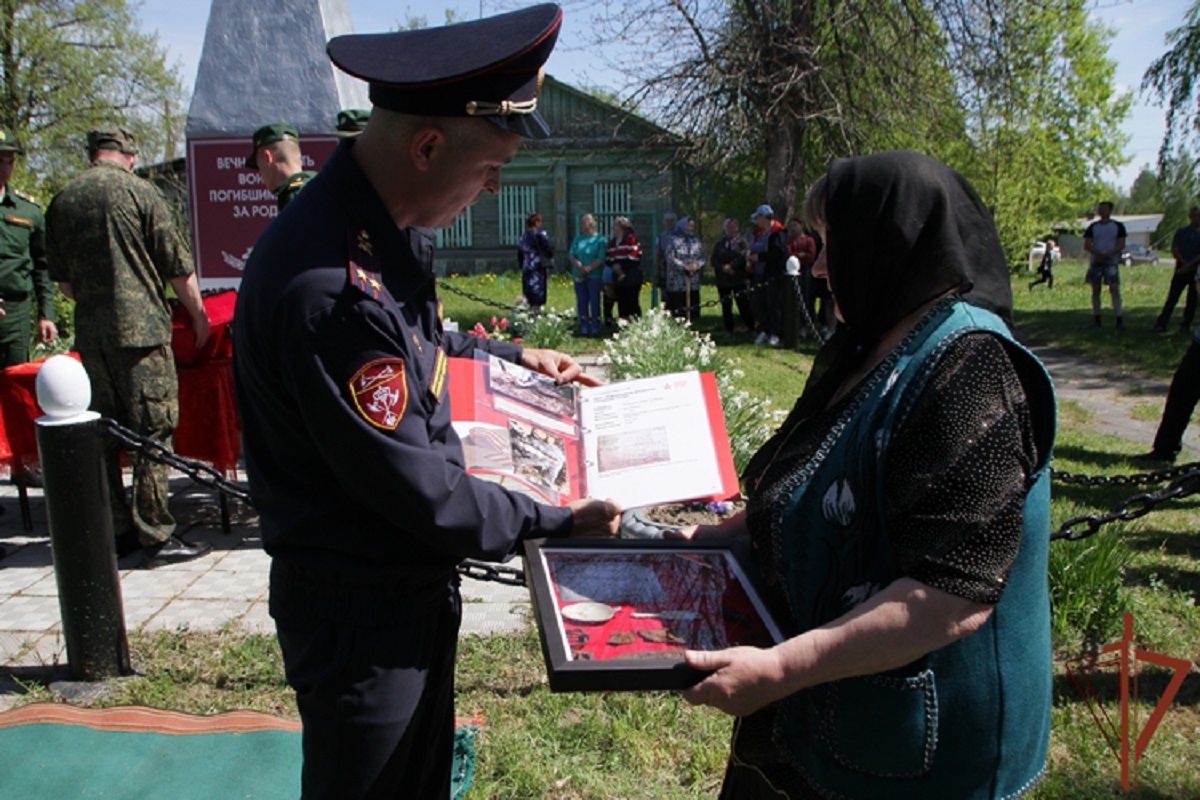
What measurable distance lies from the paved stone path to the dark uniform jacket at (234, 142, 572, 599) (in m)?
2.66

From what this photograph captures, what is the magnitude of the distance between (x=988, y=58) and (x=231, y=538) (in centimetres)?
1352

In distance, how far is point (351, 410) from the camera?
155 centimetres

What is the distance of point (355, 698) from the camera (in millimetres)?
1787

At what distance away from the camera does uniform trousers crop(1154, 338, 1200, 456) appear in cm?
700

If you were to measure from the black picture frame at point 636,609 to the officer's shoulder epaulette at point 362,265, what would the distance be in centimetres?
61

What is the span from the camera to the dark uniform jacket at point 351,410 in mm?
1564

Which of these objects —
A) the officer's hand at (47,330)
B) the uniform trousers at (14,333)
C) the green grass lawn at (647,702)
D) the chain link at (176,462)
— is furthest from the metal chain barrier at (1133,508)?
the officer's hand at (47,330)

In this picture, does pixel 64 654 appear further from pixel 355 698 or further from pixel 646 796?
pixel 355 698

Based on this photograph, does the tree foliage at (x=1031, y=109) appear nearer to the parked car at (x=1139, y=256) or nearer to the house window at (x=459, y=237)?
the parked car at (x=1139, y=256)

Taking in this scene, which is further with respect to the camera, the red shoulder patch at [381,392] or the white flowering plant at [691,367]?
the white flowering plant at [691,367]

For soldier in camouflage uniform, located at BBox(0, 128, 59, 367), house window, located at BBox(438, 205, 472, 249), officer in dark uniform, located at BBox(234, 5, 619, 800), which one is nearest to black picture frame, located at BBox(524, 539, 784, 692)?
officer in dark uniform, located at BBox(234, 5, 619, 800)

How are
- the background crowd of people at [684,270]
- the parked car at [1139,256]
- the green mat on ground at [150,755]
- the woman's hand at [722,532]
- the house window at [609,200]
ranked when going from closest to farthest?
the woman's hand at [722,532] → the green mat on ground at [150,755] → the background crowd of people at [684,270] → the house window at [609,200] → the parked car at [1139,256]

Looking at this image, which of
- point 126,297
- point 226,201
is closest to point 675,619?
point 126,297

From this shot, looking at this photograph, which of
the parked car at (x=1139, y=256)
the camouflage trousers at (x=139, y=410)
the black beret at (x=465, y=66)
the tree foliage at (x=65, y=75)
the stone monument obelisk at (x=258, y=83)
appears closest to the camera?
the black beret at (x=465, y=66)
